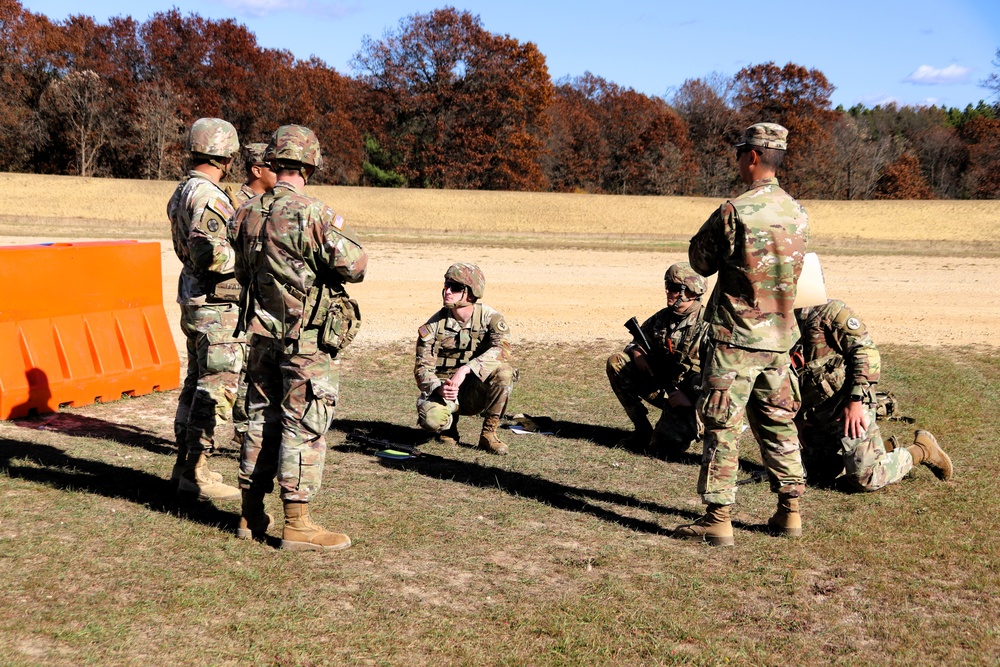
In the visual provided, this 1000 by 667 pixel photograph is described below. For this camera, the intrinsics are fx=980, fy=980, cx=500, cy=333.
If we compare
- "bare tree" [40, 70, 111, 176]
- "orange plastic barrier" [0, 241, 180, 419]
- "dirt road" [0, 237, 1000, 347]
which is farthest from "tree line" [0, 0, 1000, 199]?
"orange plastic barrier" [0, 241, 180, 419]

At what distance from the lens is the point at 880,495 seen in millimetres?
6988

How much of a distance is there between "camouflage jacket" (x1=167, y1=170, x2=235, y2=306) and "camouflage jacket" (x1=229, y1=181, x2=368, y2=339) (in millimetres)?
981

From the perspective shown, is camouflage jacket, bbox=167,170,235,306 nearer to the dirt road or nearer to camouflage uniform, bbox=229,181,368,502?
camouflage uniform, bbox=229,181,368,502

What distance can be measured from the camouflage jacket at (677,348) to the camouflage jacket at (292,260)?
3.81 m

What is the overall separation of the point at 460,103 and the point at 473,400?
50132 millimetres

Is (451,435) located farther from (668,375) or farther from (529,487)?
(668,375)

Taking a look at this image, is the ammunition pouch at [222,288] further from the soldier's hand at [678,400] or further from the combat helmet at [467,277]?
the soldier's hand at [678,400]

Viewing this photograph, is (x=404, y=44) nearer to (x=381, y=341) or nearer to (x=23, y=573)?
(x=381, y=341)

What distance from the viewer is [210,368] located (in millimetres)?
6629

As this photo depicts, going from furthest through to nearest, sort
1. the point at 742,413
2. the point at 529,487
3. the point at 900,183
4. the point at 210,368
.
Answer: the point at 900,183
the point at 529,487
the point at 210,368
the point at 742,413

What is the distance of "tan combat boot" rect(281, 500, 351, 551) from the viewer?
5496 mm

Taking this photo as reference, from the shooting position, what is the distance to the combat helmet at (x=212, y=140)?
642 cm

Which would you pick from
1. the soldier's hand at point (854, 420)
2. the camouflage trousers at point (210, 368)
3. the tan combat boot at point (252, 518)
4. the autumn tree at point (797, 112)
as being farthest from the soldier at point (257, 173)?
the autumn tree at point (797, 112)

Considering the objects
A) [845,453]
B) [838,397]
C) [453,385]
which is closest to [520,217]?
[453,385]
